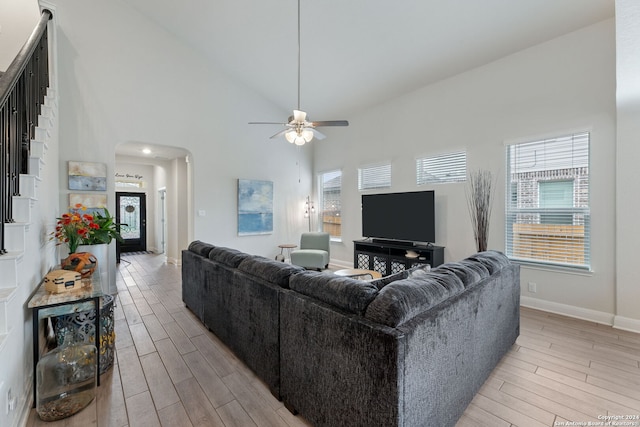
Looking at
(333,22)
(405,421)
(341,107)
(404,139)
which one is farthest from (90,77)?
(405,421)

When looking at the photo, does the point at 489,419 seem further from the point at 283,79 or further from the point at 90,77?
the point at 90,77

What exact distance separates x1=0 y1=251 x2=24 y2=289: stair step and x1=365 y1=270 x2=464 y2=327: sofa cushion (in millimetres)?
1981

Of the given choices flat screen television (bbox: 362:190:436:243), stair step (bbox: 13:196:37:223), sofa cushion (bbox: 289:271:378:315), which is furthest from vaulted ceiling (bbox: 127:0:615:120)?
stair step (bbox: 13:196:37:223)

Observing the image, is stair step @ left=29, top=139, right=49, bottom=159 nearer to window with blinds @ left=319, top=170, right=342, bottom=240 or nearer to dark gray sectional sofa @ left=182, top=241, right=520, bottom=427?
dark gray sectional sofa @ left=182, top=241, right=520, bottom=427

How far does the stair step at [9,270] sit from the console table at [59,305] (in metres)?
0.34

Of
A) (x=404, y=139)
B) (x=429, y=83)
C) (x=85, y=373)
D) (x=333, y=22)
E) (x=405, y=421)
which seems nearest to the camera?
(x=405, y=421)

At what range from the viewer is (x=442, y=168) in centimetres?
466

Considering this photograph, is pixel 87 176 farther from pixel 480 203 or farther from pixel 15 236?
pixel 480 203

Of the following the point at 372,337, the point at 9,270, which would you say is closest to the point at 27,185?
the point at 9,270

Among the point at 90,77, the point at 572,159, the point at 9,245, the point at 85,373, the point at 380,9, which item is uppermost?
the point at 380,9

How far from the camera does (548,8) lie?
10.1ft

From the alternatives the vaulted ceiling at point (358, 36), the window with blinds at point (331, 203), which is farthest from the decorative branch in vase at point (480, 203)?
the window with blinds at point (331, 203)

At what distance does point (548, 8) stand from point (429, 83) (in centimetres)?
179

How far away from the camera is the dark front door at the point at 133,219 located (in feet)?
27.7
